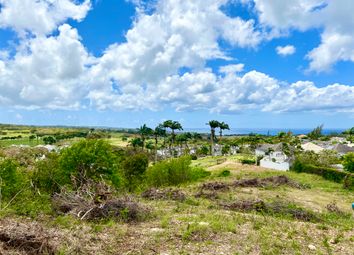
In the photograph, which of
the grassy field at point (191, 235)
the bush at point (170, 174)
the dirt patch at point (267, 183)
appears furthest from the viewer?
the bush at point (170, 174)

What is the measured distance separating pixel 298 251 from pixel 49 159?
68.4 ft

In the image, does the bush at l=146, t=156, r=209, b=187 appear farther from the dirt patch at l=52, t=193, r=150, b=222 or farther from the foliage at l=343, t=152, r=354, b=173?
the dirt patch at l=52, t=193, r=150, b=222

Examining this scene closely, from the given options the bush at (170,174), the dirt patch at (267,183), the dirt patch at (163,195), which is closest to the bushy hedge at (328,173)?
the dirt patch at (267,183)

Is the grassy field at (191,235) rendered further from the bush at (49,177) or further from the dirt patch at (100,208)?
the bush at (49,177)

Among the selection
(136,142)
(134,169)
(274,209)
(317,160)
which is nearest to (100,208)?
(274,209)

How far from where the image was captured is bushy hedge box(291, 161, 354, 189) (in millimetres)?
28808

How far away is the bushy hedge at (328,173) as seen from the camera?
28.8 m

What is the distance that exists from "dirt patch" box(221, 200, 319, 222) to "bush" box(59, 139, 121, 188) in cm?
1113

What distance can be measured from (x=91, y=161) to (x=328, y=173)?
2598 centimetres

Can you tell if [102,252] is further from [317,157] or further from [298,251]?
[317,157]

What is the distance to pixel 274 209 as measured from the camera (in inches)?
486

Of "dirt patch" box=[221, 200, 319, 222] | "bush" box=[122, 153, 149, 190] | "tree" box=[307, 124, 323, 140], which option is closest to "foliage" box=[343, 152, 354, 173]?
"bush" box=[122, 153, 149, 190]

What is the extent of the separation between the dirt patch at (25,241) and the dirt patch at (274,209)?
26.9ft

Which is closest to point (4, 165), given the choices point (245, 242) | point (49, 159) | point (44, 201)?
point (49, 159)
